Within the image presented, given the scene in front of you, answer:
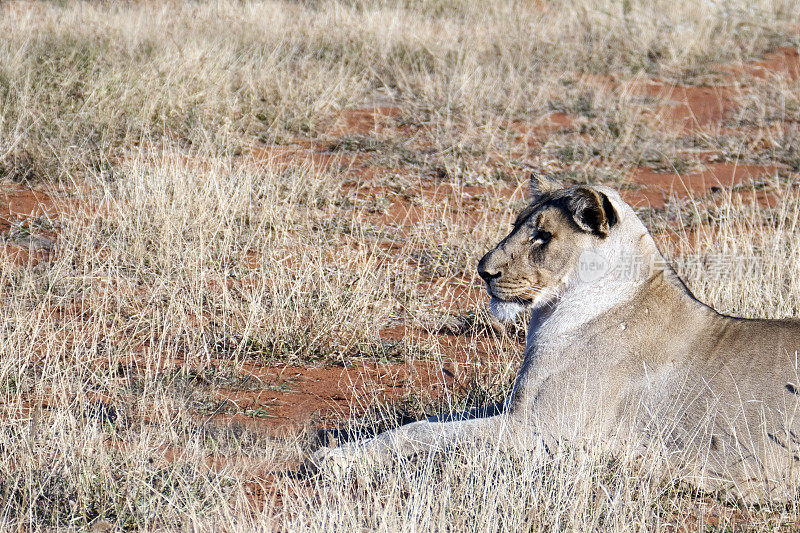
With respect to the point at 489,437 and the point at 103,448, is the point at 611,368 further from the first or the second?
the point at 103,448

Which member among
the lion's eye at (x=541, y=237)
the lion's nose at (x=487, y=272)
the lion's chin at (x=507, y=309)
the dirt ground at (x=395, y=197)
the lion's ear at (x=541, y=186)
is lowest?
the dirt ground at (x=395, y=197)

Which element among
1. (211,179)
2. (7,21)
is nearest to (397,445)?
(211,179)

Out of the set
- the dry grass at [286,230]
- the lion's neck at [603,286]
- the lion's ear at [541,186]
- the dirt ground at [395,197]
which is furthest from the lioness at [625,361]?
the dirt ground at [395,197]

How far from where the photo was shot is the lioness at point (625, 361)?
3.55m

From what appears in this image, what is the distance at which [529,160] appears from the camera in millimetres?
9875

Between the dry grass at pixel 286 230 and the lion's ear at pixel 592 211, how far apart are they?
927 millimetres

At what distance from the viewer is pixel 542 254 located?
13.3 ft

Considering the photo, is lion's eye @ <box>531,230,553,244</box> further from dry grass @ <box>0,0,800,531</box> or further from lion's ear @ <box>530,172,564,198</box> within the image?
dry grass @ <box>0,0,800,531</box>

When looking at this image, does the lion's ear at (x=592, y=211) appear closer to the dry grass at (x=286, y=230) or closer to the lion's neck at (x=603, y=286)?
the lion's neck at (x=603, y=286)

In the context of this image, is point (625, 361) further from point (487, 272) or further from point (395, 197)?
point (395, 197)

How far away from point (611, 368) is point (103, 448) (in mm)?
1992

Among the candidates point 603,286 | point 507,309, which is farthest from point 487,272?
point 603,286

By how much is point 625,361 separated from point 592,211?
2.03ft

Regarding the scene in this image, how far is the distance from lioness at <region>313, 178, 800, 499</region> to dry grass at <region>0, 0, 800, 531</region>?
143 millimetres
